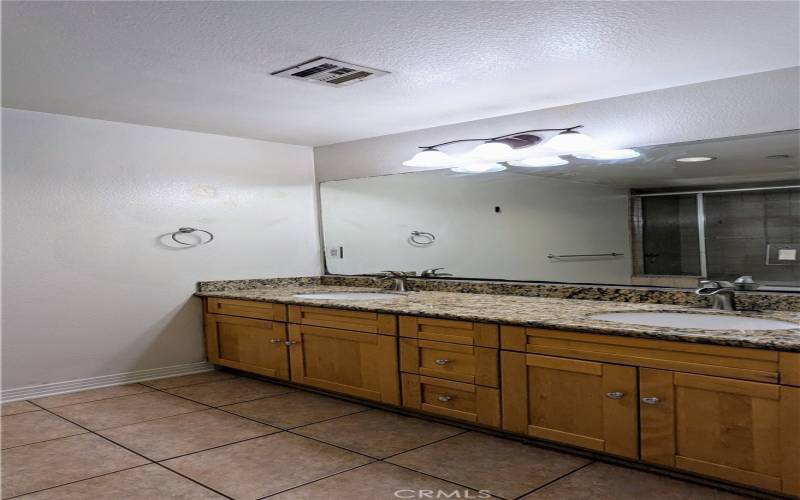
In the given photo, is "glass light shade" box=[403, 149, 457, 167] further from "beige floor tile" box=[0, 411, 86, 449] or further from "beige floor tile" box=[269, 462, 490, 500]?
"beige floor tile" box=[0, 411, 86, 449]

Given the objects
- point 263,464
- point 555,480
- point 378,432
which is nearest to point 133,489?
point 263,464

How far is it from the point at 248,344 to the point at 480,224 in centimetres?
178

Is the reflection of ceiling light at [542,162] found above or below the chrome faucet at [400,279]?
above

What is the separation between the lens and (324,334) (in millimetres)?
3936

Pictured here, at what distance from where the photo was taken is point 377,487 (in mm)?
2586

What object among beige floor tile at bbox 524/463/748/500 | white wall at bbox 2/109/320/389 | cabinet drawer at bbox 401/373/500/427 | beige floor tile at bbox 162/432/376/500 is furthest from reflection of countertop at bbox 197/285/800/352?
beige floor tile at bbox 162/432/376/500

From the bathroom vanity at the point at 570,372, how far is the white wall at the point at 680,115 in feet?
2.86

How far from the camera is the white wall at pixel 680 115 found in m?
2.99

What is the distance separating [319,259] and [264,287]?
54cm

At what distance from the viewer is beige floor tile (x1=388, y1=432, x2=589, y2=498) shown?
2.59 metres

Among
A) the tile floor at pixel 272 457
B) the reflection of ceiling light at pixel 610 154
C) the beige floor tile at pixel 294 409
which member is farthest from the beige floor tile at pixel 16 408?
the reflection of ceiling light at pixel 610 154

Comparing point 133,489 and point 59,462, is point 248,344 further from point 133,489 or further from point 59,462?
point 133,489

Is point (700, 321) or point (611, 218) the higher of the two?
point (611, 218)

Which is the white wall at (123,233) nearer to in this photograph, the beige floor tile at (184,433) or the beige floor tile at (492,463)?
the beige floor tile at (184,433)
